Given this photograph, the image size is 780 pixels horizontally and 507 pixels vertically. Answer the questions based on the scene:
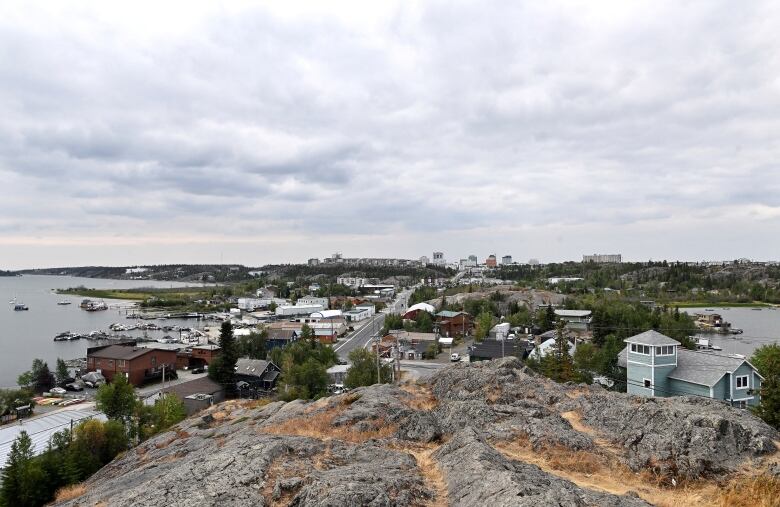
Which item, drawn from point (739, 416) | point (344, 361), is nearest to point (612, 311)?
point (344, 361)

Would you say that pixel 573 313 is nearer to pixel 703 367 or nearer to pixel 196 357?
pixel 703 367

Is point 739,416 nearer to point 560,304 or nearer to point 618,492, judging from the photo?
point 618,492

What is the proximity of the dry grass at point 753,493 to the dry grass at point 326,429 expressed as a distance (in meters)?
6.75

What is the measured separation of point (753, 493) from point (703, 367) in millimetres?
20233

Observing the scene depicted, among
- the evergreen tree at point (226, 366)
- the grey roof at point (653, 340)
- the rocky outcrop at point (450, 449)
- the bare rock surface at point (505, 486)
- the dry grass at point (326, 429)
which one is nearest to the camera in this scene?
the bare rock surface at point (505, 486)

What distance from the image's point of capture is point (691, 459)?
9211 mm

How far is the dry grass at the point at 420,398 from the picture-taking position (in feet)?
47.2

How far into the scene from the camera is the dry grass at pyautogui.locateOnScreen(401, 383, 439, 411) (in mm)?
14391

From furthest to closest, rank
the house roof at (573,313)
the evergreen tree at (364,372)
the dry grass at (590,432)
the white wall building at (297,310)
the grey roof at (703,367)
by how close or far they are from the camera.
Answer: the white wall building at (297,310) < the house roof at (573,313) < the evergreen tree at (364,372) < the grey roof at (703,367) < the dry grass at (590,432)

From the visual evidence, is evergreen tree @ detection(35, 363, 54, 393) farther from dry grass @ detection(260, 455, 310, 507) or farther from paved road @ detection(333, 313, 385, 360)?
dry grass @ detection(260, 455, 310, 507)

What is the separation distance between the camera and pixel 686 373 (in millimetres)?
25078

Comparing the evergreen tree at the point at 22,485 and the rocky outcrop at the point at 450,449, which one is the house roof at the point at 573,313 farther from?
the evergreen tree at the point at 22,485

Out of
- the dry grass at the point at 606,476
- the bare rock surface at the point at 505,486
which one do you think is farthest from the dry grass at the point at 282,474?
the dry grass at the point at 606,476

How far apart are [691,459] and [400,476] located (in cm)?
592
